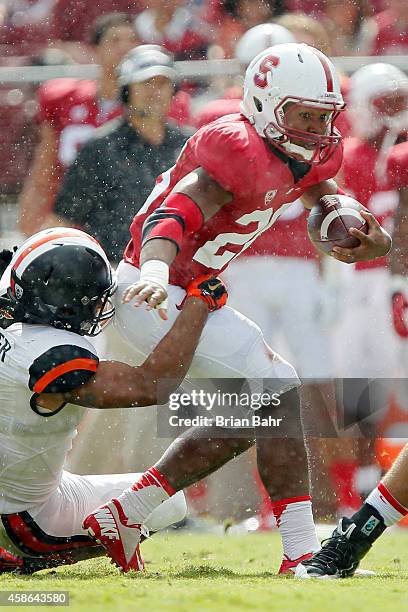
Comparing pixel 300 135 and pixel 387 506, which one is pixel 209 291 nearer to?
pixel 300 135

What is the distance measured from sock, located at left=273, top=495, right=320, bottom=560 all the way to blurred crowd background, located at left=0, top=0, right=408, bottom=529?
61.6 inches

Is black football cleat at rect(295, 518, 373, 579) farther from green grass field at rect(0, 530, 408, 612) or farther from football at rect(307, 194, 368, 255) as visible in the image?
football at rect(307, 194, 368, 255)

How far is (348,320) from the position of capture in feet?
18.1

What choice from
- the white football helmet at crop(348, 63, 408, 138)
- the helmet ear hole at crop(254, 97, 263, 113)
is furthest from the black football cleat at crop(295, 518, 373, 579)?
the white football helmet at crop(348, 63, 408, 138)

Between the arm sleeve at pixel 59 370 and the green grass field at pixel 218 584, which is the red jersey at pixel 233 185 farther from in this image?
the green grass field at pixel 218 584

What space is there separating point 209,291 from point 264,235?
5.75 ft

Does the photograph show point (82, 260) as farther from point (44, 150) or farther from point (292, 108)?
point (44, 150)

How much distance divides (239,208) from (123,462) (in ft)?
6.21

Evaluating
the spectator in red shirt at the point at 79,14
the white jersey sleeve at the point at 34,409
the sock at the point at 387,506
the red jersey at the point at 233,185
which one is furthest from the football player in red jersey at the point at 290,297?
the white jersey sleeve at the point at 34,409

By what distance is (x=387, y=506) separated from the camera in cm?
363

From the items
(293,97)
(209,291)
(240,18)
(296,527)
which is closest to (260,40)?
(240,18)

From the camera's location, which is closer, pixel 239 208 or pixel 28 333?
pixel 28 333

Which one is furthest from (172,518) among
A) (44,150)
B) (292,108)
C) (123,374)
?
(44,150)

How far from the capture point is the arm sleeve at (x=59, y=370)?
3.37m
